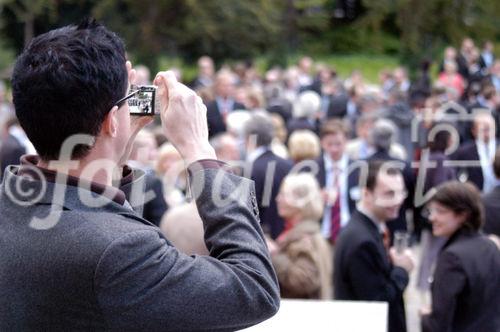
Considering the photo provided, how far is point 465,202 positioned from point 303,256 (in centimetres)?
91

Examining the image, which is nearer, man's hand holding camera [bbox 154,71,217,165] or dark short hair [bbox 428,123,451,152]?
man's hand holding camera [bbox 154,71,217,165]

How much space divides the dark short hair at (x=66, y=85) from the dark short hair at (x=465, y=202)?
130 inches

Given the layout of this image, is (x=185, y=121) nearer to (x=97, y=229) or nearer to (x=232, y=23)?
(x=97, y=229)

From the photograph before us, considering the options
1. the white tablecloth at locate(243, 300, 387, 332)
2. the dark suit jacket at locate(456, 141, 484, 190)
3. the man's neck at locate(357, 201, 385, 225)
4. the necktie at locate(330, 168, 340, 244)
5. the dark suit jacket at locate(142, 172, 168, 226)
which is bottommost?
the necktie at locate(330, 168, 340, 244)

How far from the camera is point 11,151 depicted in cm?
848

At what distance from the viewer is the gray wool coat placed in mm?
1579

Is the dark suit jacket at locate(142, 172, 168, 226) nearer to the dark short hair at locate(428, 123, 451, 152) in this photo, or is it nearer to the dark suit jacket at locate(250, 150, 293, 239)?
the dark suit jacket at locate(250, 150, 293, 239)

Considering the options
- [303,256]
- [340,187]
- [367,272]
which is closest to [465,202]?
[367,272]

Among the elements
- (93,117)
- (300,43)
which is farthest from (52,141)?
(300,43)

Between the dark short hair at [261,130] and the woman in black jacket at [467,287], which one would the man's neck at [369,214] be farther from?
the dark short hair at [261,130]

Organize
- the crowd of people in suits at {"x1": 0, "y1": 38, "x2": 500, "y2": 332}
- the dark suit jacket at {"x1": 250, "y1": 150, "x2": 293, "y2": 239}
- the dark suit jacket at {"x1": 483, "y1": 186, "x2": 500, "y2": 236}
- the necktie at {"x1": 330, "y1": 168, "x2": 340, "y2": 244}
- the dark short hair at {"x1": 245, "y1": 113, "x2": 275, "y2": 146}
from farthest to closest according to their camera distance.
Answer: the dark short hair at {"x1": 245, "y1": 113, "x2": 275, "y2": 146}, the necktie at {"x1": 330, "y1": 168, "x2": 340, "y2": 244}, the dark suit jacket at {"x1": 250, "y1": 150, "x2": 293, "y2": 239}, the dark suit jacket at {"x1": 483, "y1": 186, "x2": 500, "y2": 236}, the crowd of people in suits at {"x1": 0, "y1": 38, "x2": 500, "y2": 332}

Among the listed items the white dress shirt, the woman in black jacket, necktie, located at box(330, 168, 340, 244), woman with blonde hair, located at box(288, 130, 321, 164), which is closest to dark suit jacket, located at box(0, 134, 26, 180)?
woman with blonde hair, located at box(288, 130, 321, 164)

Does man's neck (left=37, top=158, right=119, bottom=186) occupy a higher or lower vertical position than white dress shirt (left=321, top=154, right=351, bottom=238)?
higher

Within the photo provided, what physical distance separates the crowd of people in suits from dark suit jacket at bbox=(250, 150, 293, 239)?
0.04 ft
